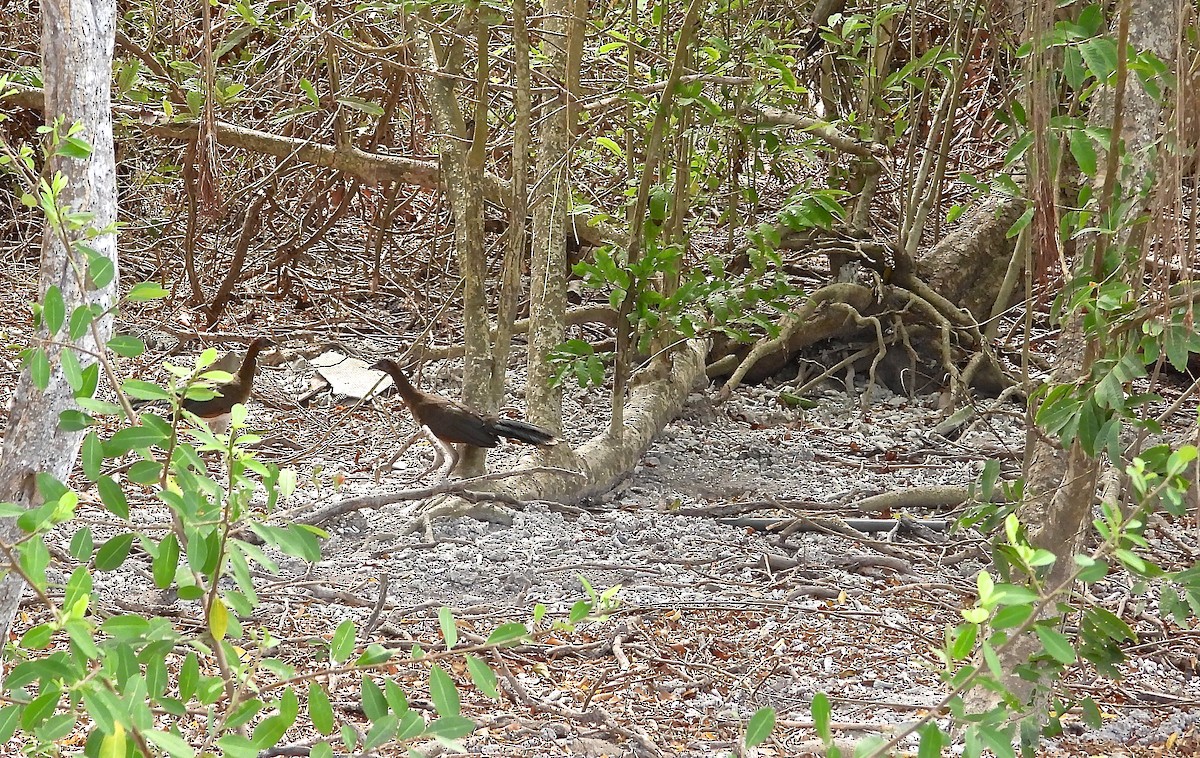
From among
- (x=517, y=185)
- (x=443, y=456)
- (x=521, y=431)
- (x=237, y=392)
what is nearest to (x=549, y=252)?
(x=517, y=185)

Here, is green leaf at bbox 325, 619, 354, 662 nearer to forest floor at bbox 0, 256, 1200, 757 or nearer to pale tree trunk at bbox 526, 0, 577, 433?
forest floor at bbox 0, 256, 1200, 757

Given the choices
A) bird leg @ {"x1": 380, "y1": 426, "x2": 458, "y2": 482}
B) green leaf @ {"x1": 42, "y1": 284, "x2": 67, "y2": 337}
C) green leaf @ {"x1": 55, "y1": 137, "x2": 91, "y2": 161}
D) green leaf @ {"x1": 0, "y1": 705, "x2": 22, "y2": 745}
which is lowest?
bird leg @ {"x1": 380, "y1": 426, "x2": 458, "y2": 482}

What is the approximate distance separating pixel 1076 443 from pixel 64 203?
1993 mm

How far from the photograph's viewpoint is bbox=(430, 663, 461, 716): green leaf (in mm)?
1455

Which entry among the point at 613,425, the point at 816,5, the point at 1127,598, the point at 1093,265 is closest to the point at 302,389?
the point at 613,425

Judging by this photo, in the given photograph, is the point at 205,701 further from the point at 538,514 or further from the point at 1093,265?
the point at 538,514

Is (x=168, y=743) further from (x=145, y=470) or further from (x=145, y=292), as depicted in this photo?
(x=145, y=292)

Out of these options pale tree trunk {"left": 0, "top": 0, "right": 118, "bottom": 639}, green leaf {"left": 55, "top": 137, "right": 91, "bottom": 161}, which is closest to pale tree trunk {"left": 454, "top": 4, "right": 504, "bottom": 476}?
pale tree trunk {"left": 0, "top": 0, "right": 118, "bottom": 639}

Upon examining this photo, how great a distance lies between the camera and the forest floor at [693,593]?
9.66 ft

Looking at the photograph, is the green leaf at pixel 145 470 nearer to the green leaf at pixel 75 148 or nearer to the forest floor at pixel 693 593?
the green leaf at pixel 75 148

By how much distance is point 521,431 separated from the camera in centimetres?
461

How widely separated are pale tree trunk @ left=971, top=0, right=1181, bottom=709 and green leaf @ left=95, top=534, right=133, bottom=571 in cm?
157

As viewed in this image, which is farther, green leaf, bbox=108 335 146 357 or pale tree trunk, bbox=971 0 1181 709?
pale tree trunk, bbox=971 0 1181 709

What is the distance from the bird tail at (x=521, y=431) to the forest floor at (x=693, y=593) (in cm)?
29
